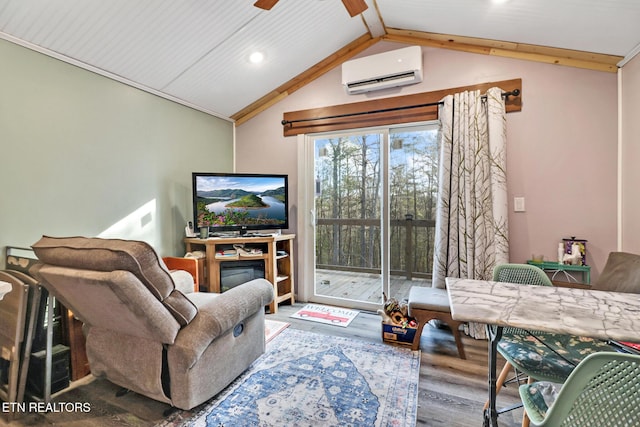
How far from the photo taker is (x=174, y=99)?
3070 millimetres

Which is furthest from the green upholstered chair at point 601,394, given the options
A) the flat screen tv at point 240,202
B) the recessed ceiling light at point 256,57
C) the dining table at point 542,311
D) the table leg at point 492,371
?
the recessed ceiling light at point 256,57

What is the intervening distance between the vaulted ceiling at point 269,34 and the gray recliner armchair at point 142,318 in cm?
154

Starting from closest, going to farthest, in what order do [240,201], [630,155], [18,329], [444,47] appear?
[18,329] < [630,155] < [444,47] < [240,201]

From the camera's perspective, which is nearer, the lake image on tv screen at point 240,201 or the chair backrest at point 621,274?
the chair backrest at point 621,274

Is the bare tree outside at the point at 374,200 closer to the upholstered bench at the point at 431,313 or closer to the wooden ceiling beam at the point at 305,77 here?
the wooden ceiling beam at the point at 305,77

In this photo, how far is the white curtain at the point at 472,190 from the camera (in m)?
2.55

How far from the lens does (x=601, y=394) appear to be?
0.74m

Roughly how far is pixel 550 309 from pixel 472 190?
1.66 metres

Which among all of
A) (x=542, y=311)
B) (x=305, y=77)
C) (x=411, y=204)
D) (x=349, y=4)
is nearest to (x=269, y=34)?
(x=305, y=77)

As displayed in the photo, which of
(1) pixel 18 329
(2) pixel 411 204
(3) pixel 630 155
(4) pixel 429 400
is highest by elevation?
(3) pixel 630 155

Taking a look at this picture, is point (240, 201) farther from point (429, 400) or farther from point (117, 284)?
point (429, 400)

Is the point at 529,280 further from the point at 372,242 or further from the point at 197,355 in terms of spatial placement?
the point at 197,355

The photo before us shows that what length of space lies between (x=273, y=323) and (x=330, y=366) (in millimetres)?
961

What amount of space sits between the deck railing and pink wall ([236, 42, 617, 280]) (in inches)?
40.3
